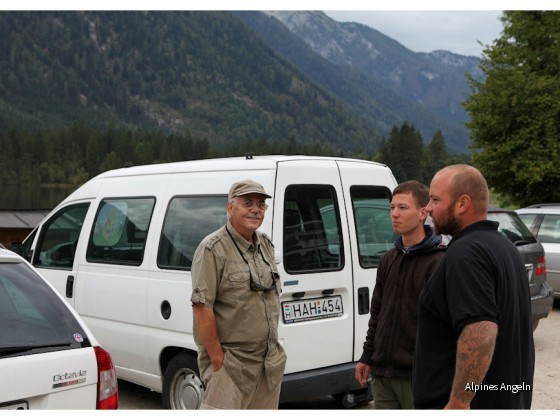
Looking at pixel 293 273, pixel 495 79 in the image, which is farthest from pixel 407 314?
pixel 495 79

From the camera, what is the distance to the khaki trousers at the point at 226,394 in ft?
12.1

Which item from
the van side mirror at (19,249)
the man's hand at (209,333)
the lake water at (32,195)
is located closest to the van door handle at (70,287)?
the van side mirror at (19,249)

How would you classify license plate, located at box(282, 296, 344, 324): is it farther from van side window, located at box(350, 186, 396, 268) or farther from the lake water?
the lake water

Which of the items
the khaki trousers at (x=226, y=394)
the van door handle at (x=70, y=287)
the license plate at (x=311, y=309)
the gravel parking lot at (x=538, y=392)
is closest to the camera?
the khaki trousers at (x=226, y=394)

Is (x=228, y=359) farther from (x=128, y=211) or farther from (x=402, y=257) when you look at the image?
(x=128, y=211)

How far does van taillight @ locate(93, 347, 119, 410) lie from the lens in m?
3.21

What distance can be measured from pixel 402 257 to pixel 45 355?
1804mm

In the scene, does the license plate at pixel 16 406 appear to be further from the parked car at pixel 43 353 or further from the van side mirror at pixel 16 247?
the van side mirror at pixel 16 247

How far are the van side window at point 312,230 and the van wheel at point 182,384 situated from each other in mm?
1031

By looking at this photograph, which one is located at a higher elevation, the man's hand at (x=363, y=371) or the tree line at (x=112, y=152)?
the tree line at (x=112, y=152)

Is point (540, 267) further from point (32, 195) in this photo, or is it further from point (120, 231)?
point (32, 195)

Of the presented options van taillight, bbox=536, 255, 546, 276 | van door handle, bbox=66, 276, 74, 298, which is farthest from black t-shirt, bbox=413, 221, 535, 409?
van taillight, bbox=536, 255, 546, 276

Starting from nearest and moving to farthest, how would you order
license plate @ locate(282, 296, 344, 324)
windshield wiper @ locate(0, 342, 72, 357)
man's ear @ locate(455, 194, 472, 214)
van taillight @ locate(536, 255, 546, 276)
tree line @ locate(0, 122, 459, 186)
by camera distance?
man's ear @ locate(455, 194, 472, 214)
windshield wiper @ locate(0, 342, 72, 357)
license plate @ locate(282, 296, 344, 324)
van taillight @ locate(536, 255, 546, 276)
tree line @ locate(0, 122, 459, 186)

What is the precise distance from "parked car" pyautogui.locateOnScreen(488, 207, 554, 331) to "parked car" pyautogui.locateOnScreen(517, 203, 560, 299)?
214 cm
